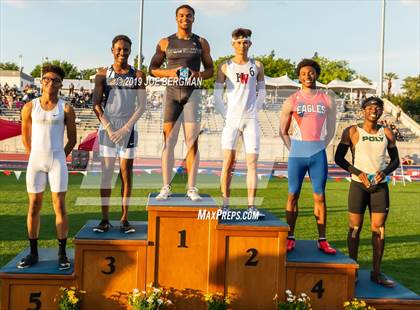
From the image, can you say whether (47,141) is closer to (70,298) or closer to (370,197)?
(70,298)

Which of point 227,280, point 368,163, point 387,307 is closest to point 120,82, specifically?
point 227,280

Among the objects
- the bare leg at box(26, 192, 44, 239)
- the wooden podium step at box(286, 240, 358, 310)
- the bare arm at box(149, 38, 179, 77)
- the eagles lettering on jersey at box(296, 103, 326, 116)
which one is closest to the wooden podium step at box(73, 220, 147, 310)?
the bare leg at box(26, 192, 44, 239)

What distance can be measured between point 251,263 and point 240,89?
170cm

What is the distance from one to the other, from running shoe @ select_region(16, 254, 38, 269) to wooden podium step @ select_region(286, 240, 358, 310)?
8.06 feet

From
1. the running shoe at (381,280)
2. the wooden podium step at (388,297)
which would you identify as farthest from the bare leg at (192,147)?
the running shoe at (381,280)

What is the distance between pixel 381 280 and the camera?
16.7 feet

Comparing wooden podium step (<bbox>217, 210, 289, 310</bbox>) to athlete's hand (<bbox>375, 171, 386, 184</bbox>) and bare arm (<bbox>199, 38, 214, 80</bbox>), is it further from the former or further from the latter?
bare arm (<bbox>199, 38, 214, 80</bbox>)

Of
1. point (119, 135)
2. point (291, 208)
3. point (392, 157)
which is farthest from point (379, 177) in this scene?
point (119, 135)

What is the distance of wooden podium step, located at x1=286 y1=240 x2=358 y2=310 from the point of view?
4.64 m

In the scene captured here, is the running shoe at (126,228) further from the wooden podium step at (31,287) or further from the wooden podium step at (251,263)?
the wooden podium step at (251,263)

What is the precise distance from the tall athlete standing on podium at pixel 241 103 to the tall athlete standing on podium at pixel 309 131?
0.36 m

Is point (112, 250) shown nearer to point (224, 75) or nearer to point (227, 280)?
point (227, 280)

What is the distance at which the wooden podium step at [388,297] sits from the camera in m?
4.59

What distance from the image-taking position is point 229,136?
5.01m
